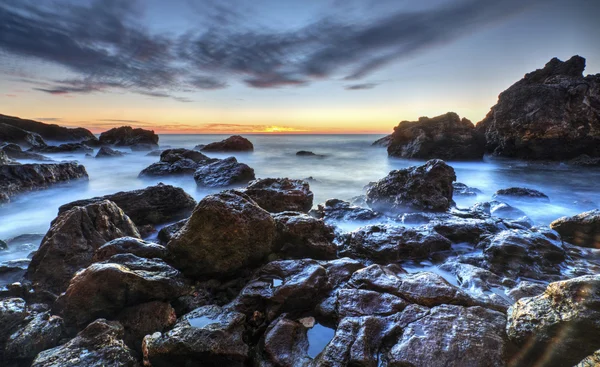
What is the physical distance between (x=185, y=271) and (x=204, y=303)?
0.63 meters

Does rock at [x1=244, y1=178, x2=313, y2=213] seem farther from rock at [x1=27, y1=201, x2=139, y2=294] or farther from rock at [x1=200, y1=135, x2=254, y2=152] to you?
rock at [x1=200, y1=135, x2=254, y2=152]

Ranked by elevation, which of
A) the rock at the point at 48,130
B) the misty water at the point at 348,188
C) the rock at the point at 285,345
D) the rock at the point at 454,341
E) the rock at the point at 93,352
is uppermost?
the rock at the point at 48,130

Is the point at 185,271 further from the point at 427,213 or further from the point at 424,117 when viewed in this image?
the point at 424,117

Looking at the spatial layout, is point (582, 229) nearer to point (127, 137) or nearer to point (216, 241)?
point (216, 241)

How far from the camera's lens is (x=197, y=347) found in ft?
7.83

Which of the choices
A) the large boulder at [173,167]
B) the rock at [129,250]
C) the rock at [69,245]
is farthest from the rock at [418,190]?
the large boulder at [173,167]

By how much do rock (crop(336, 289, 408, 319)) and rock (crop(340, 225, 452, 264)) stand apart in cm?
162

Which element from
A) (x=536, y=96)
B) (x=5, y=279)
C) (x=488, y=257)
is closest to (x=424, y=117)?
(x=536, y=96)

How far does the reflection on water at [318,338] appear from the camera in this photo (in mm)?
2616

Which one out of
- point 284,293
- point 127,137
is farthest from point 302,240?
point 127,137

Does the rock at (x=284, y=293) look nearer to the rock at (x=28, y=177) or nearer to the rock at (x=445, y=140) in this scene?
the rock at (x=28, y=177)

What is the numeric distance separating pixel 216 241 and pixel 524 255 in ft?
14.8

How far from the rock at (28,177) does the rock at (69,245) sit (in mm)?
7720

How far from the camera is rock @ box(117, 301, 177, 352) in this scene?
2777 millimetres
